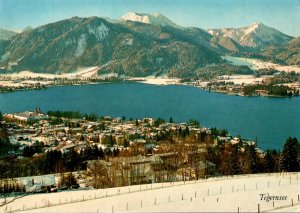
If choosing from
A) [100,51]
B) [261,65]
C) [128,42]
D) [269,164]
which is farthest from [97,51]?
[269,164]

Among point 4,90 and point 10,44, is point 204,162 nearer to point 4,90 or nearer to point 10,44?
point 4,90

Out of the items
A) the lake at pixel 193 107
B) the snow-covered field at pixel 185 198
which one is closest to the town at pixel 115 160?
the snow-covered field at pixel 185 198

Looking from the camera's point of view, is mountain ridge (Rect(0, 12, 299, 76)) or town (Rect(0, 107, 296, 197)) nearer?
town (Rect(0, 107, 296, 197))

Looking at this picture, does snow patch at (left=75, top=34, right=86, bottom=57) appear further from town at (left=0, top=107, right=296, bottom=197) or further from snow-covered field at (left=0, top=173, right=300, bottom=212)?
snow-covered field at (left=0, top=173, right=300, bottom=212)

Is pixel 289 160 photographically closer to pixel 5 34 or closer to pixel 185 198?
pixel 185 198

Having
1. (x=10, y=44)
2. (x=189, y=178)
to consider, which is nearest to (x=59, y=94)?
(x=189, y=178)

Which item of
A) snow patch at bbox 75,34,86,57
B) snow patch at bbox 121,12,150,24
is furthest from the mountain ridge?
snow patch at bbox 121,12,150,24
